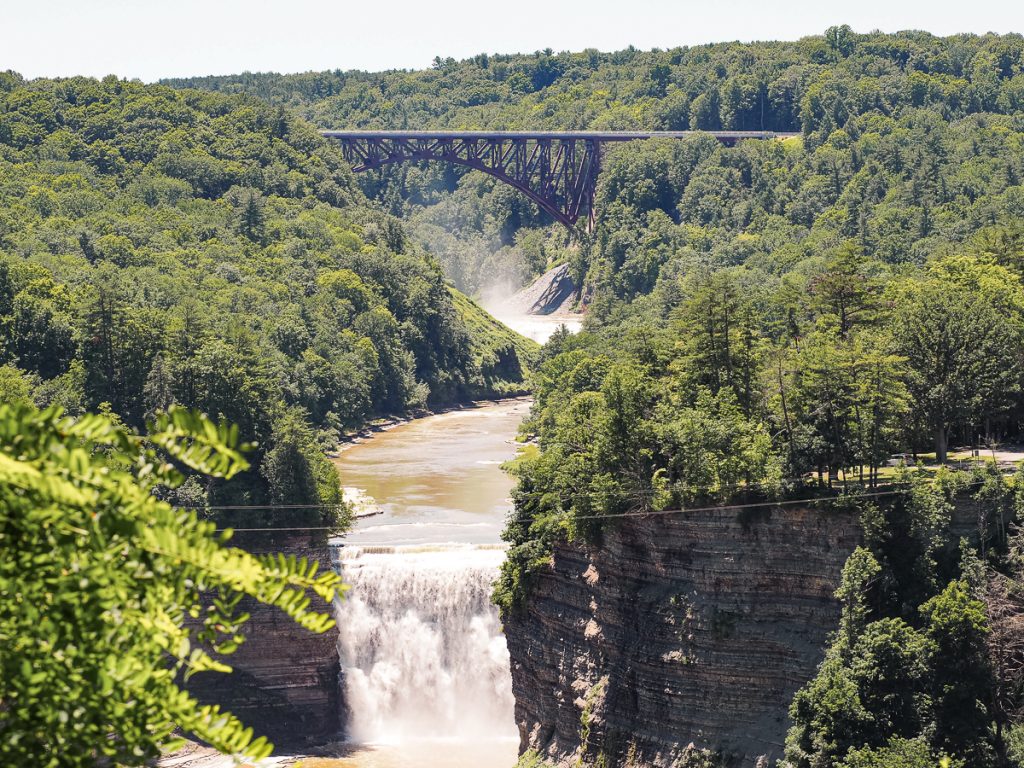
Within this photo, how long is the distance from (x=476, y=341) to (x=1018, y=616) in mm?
84766

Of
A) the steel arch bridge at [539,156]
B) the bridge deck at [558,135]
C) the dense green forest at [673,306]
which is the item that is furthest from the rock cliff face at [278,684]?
the bridge deck at [558,135]

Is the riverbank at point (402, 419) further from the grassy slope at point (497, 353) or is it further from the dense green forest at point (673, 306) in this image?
the dense green forest at point (673, 306)

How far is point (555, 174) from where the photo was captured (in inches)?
6107

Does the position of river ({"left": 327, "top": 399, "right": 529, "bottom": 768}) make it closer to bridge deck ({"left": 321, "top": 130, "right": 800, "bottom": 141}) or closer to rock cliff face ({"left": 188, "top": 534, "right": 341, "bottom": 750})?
rock cliff face ({"left": 188, "top": 534, "right": 341, "bottom": 750})

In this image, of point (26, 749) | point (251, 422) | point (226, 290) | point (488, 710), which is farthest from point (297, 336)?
point (26, 749)

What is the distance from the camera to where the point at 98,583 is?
9914 millimetres

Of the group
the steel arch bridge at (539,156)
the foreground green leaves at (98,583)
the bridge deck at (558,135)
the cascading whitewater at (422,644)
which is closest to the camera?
the foreground green leaves at (98,583)

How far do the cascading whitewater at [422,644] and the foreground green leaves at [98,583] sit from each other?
50504 mm

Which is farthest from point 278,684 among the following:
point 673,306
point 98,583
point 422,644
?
point 98,583

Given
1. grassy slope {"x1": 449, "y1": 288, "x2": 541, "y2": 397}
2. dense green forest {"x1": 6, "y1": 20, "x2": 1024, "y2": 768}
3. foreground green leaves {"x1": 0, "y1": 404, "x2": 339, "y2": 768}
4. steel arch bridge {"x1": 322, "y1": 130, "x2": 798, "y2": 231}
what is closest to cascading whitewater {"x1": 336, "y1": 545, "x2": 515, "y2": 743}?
dense green forest {"x1": 6, "y1": 20, "x2": 1024, "y2": 768}

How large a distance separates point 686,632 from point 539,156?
110 meters

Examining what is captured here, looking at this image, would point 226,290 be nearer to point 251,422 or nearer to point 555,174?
point 251,422

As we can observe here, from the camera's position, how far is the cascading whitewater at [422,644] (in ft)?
201

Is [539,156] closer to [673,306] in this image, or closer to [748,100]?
[748,100]
